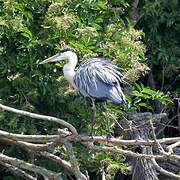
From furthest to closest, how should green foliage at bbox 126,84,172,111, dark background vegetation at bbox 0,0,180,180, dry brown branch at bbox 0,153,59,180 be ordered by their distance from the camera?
1. green foliage at bbox 126,84,172,111
2. dark background vegetation at bbox 0,0,180,180
3. dry brown branch at bbox 0,153,59,180

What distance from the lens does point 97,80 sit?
4086 mm

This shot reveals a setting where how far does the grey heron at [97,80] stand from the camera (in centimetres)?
401

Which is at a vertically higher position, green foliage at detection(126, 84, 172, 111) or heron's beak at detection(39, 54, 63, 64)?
heron's beak at detection(39, 54, 63, 64)

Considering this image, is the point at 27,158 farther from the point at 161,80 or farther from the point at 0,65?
the point at 161,80

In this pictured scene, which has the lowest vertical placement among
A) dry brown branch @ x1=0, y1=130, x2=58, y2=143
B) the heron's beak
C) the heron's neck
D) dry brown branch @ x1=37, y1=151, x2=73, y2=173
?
dry brown branch @ x1=37, y1=151, x2=73, y2=173

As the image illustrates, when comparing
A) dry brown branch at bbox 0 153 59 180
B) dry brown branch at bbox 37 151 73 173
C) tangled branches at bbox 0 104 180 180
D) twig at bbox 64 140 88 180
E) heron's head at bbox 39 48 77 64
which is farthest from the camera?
heron's head at bbox 39 48 77 64

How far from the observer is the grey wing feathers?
4.01 meters

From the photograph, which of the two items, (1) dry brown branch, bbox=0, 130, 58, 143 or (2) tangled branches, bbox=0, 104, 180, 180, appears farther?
(1) dry brown branch, bbox=0, 130, 58, 143

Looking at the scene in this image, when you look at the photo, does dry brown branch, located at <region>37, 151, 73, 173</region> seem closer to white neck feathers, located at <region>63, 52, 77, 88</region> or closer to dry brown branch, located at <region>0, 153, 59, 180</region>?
dry brown branch, located at <region>0, 153, 59, 180</region>

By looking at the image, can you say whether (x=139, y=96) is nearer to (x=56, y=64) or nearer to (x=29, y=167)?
(x=56, y=64)

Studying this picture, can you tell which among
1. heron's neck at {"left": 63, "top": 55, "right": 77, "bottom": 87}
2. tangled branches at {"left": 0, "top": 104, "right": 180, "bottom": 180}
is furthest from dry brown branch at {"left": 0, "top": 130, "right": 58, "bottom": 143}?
heron's neck at {"left": 63, "top": 55, "right": 77, "bottom": 87}

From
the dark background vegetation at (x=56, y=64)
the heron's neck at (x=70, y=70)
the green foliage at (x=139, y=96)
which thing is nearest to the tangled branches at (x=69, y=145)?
the dark background vegetation at (x=56, y=64)

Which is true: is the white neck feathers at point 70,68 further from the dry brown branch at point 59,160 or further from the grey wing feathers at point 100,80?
the dry brown branch at point 59,160

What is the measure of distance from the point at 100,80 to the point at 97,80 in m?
0.02
